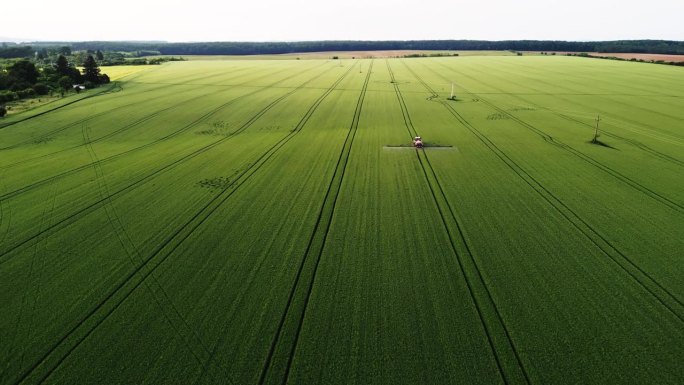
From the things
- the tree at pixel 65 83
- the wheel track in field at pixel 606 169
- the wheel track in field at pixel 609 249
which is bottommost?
the wheel track in field at pixel 609 249

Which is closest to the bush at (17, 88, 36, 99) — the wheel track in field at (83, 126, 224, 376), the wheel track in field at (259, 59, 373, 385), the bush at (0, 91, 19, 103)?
the bush at (0, 91, 19, 103)

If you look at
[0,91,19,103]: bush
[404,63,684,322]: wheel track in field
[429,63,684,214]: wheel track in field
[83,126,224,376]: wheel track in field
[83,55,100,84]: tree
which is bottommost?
[83,126,224,376]: wheel track in field

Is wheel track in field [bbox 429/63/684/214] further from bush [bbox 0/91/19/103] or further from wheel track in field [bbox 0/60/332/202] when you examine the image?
bush [bbox 0/91/19/103]

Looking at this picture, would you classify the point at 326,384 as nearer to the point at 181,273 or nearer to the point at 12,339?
the point at 181,273

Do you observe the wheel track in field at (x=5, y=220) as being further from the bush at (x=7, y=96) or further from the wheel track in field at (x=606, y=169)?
the bush at (x=7, y=96)

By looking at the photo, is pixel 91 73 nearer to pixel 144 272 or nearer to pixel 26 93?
pixel 26 93

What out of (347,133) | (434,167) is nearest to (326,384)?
(434,167)

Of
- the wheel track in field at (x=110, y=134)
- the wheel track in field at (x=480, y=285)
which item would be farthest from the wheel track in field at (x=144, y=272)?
the wheel track in field at (x=110, y=134)
